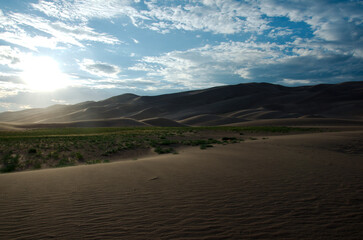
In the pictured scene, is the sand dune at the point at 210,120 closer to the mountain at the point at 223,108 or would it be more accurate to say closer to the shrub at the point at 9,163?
the mountain at the point at 223,108

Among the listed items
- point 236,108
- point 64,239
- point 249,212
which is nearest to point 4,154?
point 64,239

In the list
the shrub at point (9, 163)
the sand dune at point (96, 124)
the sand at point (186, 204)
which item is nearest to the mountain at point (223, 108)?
the sand dune at point (96, 124)

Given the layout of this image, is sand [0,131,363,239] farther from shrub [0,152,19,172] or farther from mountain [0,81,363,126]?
mountain [0,81,363,126]

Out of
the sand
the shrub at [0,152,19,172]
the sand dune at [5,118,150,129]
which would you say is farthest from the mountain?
the sand

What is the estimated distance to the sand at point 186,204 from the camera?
447cm

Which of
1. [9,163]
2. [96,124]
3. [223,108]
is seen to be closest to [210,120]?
[96,124]

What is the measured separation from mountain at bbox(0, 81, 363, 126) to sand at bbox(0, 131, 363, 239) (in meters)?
→ 63.5

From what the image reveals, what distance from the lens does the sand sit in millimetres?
4469

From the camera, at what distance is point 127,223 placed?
479 cm

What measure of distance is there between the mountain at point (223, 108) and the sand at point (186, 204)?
6350cm

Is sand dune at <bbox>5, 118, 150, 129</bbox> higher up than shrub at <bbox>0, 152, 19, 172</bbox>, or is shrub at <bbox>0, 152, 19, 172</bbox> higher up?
sand dune at <bbox>5, 118, 150, 129</bbox>

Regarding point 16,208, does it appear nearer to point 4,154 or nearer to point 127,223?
point 127,223

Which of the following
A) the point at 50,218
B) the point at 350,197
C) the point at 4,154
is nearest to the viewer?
the point at 50,218

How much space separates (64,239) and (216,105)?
12971 centimetres
